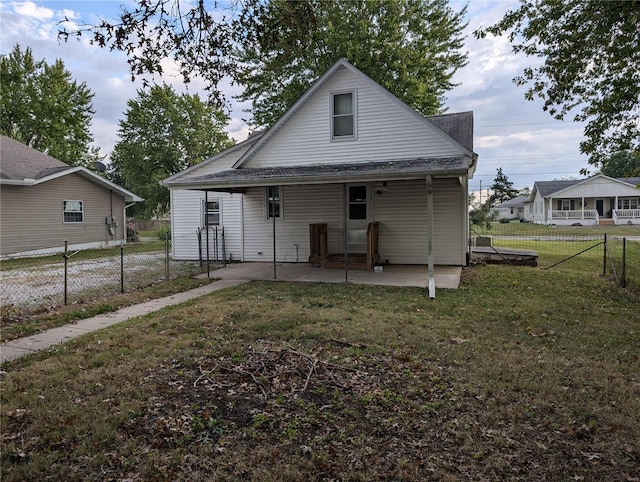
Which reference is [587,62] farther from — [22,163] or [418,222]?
[22,163]

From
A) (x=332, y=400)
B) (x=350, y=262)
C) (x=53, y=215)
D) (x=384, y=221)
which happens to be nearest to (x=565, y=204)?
(x=384, y=221)

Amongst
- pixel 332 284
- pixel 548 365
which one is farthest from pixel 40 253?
pixel 548 365

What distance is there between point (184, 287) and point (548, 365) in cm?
748

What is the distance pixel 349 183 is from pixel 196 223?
610cm

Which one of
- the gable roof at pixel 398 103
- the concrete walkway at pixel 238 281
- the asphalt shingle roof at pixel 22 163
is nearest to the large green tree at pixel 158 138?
the asphalt shingle roof at pixel 22 163

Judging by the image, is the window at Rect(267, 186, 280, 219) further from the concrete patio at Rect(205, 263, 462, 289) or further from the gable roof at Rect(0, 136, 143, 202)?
the gable roof at Rect(0, 136, 143, 202)

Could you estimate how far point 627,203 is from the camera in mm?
40312

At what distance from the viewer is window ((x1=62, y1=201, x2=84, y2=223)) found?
1853 centimetres

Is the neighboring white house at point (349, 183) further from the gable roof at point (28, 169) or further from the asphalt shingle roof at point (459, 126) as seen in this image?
the gable roof at point (28, 169)

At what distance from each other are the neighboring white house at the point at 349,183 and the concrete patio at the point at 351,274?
0.59 m

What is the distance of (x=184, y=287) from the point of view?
30.4 ft

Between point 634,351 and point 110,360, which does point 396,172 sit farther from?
point 110,360

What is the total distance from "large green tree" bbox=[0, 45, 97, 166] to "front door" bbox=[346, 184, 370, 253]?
29.0 meters

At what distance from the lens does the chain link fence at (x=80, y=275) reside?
322 inches
